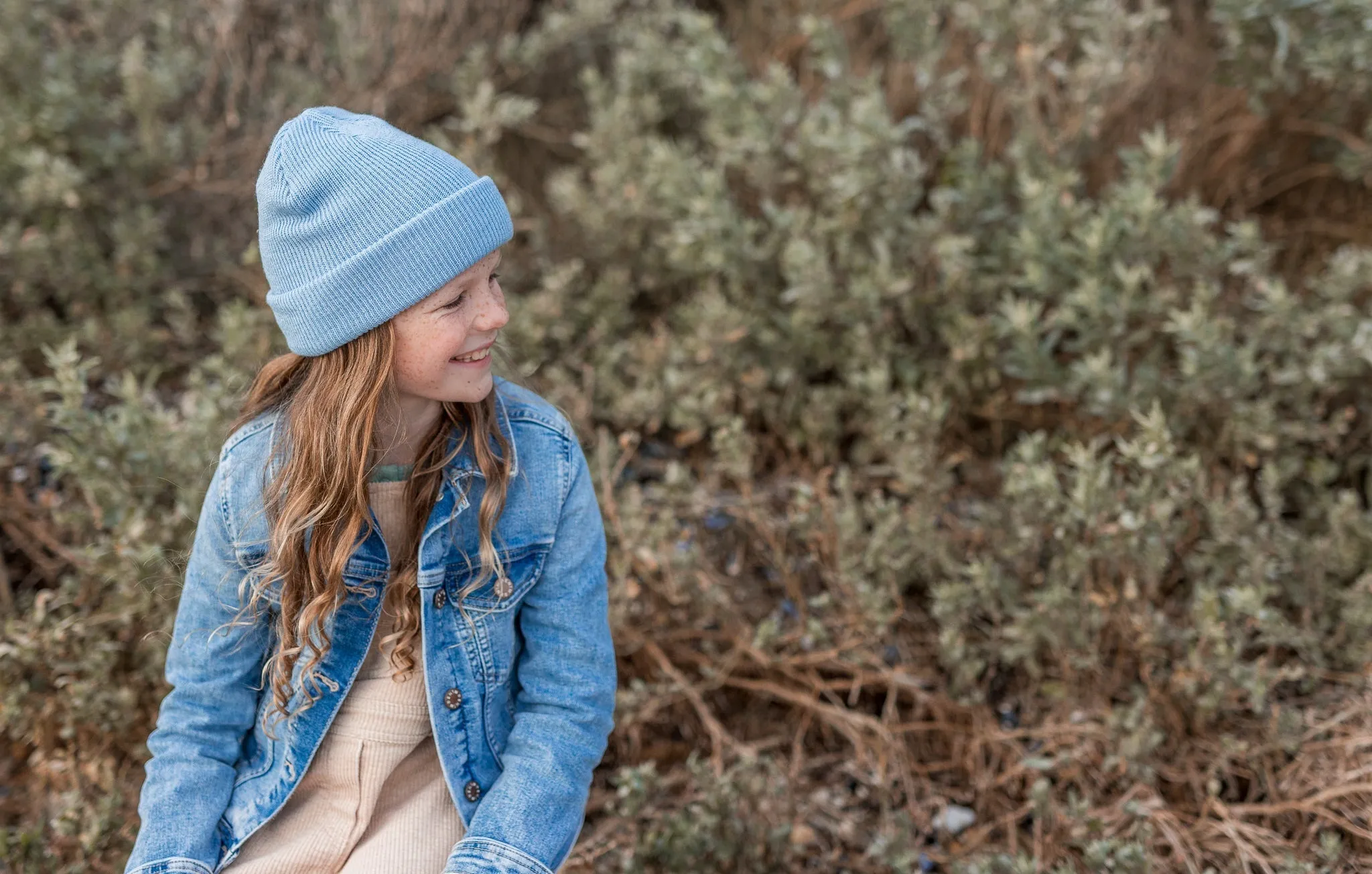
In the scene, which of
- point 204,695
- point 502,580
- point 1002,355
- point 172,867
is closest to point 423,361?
point 502,580

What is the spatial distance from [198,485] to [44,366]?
99 centimetres

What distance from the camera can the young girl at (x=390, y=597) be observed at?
5.10 feet

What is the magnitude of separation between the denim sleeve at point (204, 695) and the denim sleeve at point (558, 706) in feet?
1.16

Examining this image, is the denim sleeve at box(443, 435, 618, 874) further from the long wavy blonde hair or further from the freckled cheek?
the freckled cheek

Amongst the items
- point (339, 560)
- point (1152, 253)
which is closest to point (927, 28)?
point (1152, 253)

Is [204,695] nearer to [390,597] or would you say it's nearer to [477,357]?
[390,597]

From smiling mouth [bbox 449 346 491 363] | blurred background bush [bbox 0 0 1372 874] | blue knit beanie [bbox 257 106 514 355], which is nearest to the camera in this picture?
blue knit beanie [bbox 257 106 514 355]

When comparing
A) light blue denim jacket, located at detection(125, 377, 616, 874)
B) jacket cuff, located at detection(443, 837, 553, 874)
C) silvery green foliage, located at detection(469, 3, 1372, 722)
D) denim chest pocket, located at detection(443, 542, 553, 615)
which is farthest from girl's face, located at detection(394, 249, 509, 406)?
silvery green foliage, located at detection(469, 3, 1372, 722)

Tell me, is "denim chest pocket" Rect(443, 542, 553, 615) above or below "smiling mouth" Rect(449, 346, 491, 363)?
below

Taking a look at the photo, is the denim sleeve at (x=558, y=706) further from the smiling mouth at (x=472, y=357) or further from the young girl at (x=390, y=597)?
the smiling mouth at (x=472, y=357)

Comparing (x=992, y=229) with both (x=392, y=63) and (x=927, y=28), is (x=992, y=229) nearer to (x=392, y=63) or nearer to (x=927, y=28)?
(x=927, y=28)

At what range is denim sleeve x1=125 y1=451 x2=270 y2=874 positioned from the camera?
1618 mm

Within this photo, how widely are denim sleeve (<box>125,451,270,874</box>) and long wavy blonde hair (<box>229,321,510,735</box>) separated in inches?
1.6

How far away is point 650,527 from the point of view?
2.51m
